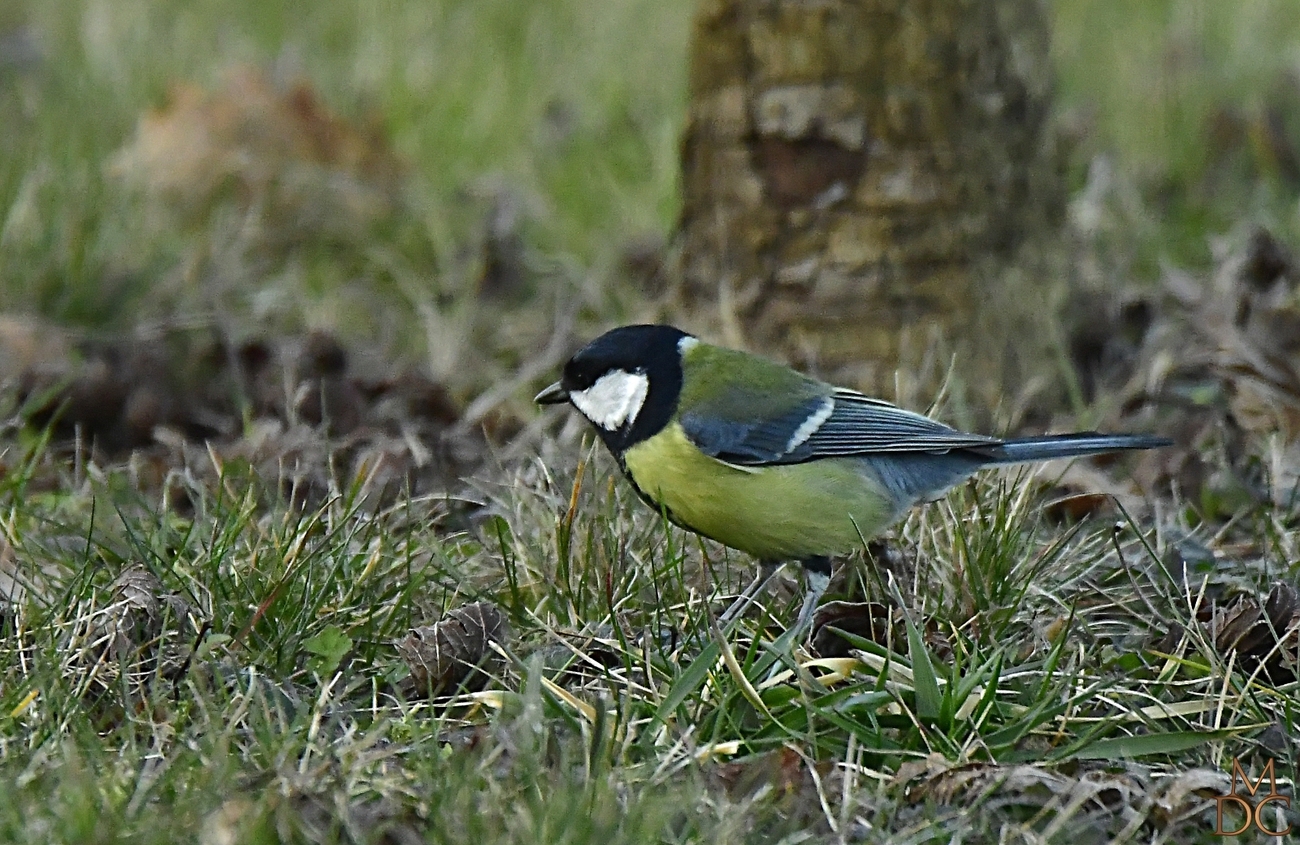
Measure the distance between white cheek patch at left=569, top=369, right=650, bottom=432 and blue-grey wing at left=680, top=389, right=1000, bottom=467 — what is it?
13 centimetres

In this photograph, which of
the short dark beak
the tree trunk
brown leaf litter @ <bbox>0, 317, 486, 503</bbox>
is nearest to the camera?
the short dark beak

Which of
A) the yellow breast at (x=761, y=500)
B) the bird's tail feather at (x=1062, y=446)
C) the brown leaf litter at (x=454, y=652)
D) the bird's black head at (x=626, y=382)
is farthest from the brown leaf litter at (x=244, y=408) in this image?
the bird's tail feather at (x=1062, y=446)

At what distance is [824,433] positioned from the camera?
354 cm

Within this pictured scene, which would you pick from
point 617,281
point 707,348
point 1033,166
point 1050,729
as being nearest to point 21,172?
point 617,281

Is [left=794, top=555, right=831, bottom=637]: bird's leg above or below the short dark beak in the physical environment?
below

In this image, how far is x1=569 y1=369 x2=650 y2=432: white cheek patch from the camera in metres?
3.50

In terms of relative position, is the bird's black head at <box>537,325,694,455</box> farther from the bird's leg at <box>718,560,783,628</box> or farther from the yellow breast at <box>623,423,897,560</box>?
the bird's leg at <box>718,560,783,628</box>

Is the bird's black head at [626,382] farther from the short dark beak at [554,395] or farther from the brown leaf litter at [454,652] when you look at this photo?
the brown leaf litter at [454,652]

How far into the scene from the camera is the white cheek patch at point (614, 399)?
138 inches

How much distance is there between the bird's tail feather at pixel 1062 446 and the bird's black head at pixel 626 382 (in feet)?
2.26

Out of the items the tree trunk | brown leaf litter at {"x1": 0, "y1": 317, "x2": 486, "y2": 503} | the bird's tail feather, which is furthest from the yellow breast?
the tree trunk

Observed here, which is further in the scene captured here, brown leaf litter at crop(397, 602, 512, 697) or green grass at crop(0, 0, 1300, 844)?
brown leaf litter at crop(397, 602, 512, 697)

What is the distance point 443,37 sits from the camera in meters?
7.30

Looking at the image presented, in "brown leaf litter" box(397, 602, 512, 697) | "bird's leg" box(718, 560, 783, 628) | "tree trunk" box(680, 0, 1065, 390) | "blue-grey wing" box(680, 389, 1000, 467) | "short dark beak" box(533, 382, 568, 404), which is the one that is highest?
"tree trunk" box(680, 0, 1065, 390)
